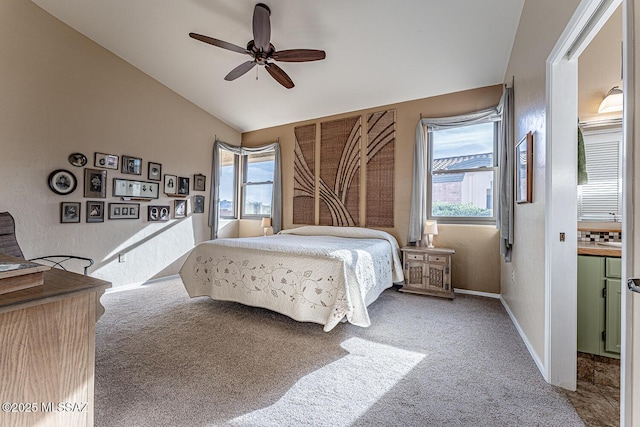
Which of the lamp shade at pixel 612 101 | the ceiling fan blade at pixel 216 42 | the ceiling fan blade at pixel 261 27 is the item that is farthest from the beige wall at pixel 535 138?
the ceiling fan blade at pixel 216 42

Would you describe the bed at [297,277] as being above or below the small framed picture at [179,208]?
below

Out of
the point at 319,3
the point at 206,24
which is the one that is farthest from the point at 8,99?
the point at 319,3

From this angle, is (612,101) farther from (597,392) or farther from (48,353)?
(48,353)

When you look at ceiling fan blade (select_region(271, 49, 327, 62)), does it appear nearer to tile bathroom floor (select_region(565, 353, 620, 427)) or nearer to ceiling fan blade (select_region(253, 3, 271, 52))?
ceiling fan blade (select_region(253, 3, 271, 52))

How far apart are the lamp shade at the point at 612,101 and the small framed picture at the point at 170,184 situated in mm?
5185

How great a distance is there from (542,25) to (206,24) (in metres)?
3.17

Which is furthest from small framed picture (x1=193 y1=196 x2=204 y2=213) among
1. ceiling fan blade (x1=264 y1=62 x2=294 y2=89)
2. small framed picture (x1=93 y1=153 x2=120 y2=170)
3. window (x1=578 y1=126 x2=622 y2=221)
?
window (x1=578 y1=126 x2=622 y2=221)

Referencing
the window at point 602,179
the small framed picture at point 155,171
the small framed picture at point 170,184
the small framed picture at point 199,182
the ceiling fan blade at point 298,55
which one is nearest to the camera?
the window at point 602,179

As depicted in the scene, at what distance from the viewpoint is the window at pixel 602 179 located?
2449 millimetres

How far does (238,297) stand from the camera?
287 centimetres

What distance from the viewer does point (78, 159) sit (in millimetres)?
3432

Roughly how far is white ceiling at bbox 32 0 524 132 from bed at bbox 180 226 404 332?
2208 millimetres

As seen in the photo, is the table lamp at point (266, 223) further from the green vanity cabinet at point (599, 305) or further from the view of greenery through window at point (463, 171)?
the green vanity cabinet at point (599, 305)

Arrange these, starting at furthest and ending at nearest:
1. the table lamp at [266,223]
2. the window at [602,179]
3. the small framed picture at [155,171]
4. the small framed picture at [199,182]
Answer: the table lamp at [266,223]
the small framed picture at [199,182]
the small framed picture at [155,171]
the window at [602,179]
